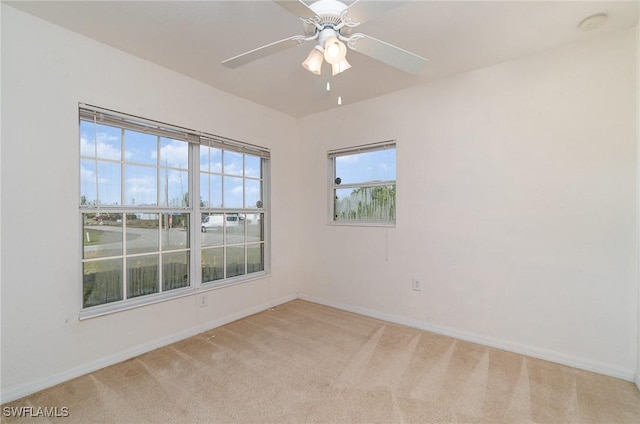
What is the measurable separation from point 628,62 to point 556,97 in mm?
435

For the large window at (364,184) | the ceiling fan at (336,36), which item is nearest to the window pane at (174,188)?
the ceiling fan at (336,36)

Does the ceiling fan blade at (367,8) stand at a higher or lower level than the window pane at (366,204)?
higher

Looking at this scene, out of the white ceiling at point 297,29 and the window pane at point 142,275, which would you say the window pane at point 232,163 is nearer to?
the white ceiling at point 297,29

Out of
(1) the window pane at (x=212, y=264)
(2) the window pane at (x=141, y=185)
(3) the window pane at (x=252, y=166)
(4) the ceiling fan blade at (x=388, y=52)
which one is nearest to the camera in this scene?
(4) the ceiling fan blade at (x=388, y=52)

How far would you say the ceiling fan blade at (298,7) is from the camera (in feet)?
4.33

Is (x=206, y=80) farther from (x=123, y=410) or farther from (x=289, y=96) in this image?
(x=123, y=410)

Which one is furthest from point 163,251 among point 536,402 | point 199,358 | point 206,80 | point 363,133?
point 536,402

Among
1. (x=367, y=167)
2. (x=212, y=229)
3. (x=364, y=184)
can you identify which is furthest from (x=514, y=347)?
(x=212, y=229)

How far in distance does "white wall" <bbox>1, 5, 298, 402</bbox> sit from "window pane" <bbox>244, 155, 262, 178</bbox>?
3.32 ft

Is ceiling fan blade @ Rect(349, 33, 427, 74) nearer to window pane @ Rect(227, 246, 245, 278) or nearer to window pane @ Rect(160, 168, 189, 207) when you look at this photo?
window pane @ Rect(160, 168, 189, 207)

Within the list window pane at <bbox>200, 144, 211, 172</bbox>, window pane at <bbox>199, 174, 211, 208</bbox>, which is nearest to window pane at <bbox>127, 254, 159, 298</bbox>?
window pane at <bbox>199, 174, 211, 208</bbox>

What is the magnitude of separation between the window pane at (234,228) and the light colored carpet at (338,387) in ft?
3.63

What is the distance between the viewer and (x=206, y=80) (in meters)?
2.91

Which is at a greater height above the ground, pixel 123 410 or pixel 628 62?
pixel 628 62
